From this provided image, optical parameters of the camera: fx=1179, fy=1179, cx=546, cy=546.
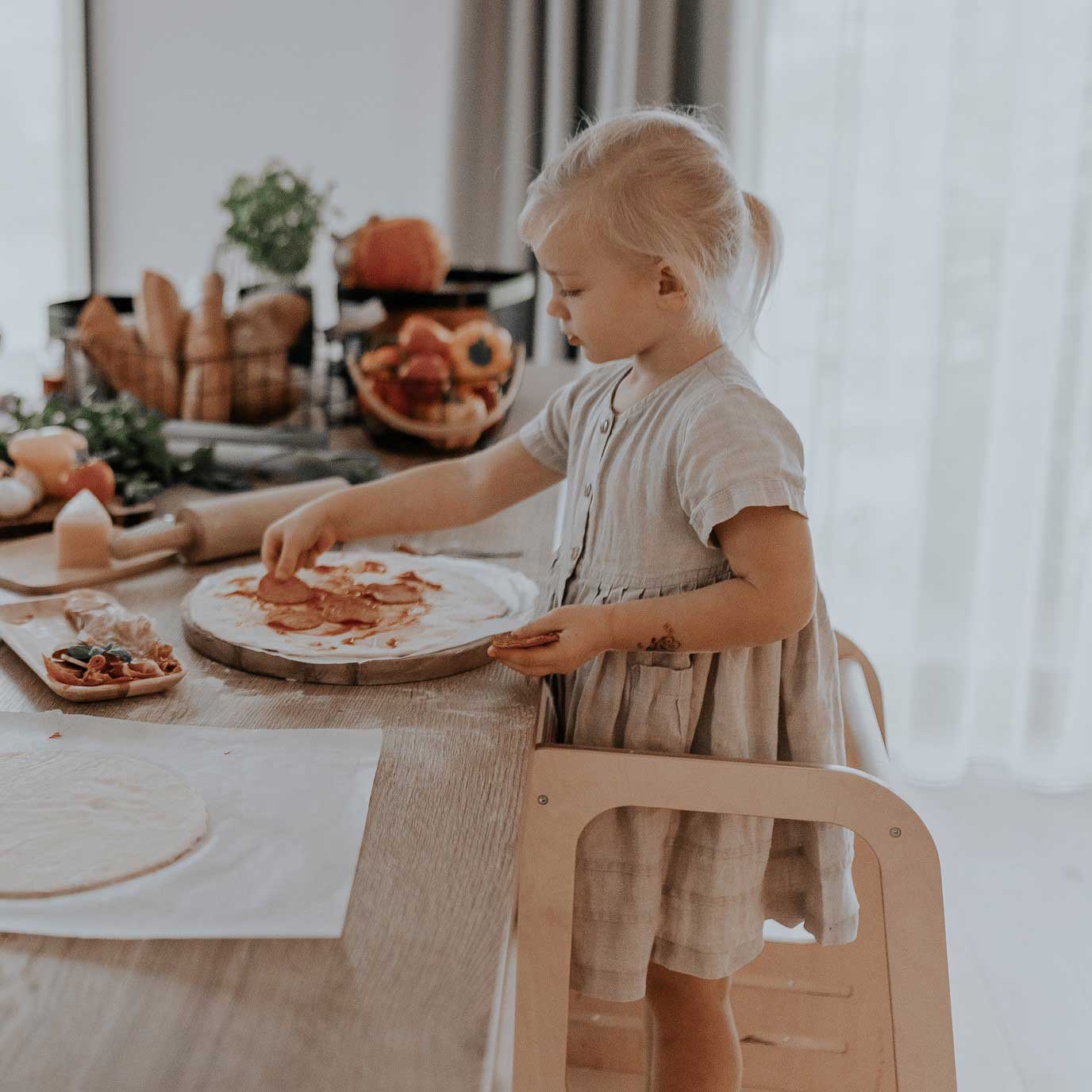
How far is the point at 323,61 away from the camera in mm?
2664

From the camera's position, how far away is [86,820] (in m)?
0.74

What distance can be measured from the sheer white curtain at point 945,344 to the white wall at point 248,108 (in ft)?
2.60

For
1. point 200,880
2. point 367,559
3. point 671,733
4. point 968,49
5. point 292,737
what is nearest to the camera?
point 200,880

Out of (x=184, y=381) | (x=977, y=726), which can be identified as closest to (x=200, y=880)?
(x=184, y=381)

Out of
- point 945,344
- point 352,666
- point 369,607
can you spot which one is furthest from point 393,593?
point 945,344

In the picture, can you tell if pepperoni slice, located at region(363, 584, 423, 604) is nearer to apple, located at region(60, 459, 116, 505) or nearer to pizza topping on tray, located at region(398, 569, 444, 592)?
pizza topping on tray, located at region(398, 569, 444, 592)

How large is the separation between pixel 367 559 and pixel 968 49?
5.63 feet

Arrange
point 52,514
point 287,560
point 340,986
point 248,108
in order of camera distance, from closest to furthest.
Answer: point 340,986 < point 287,560 < point 52,514 < point 248,108

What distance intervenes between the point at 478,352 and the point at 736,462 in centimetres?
79

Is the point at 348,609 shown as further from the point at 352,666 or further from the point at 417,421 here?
the point at 417,421

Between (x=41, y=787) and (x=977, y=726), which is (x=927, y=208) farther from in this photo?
(x=41, y=787)

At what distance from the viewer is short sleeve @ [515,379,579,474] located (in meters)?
1.21

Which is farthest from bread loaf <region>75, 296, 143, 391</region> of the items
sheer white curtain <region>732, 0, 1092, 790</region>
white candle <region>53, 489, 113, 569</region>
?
sheer white curtain <region>732, 0, 1092, 790</region>

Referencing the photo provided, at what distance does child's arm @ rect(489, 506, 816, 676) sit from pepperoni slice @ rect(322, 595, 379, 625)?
21 centimetres
